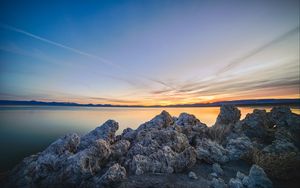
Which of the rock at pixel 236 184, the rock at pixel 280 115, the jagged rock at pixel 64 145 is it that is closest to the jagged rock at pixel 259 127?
the rock at pixel 280 115

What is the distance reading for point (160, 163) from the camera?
31.5 ft

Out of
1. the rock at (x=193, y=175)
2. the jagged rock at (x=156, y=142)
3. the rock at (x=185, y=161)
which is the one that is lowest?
the rock at (x=193, y=175)

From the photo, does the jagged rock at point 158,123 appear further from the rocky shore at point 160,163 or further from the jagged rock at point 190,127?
the jagged rock at point 190,127

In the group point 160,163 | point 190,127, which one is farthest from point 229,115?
point 160,163

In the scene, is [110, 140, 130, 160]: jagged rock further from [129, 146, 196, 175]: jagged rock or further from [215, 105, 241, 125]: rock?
[215, 105, 241, 125]: rock

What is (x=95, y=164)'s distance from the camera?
9.51m

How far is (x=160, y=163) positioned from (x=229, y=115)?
39.3 feet

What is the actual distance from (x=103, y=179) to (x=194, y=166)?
5.59 m

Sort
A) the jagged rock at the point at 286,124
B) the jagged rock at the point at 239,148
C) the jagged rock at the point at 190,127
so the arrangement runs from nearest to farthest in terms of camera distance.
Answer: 1. the jagged rock at the point at 239,148
2. the jagged rock at the point at 286,124
3. the jagged rock at the point at 190,127

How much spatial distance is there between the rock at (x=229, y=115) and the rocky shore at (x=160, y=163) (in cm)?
405

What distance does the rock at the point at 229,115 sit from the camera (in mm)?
18172

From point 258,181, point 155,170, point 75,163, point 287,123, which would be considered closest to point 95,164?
point 75,163

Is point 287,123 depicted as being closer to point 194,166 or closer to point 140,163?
point 194,166

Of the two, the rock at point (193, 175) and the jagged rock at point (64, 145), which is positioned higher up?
the jagged rock at point (64, 145)
